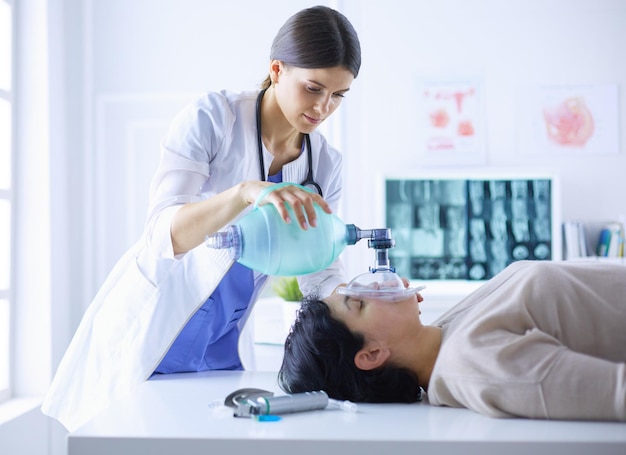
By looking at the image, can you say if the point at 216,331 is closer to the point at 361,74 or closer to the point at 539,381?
the point at 539,381

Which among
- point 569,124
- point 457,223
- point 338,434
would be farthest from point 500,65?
point 338,434

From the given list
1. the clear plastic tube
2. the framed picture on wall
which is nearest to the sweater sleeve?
the clear plastic tube

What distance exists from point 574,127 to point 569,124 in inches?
1.3

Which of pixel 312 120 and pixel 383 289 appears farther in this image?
pixel 312 120

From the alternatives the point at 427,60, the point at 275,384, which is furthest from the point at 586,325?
the point at 427,60

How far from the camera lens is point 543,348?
1.13 meters

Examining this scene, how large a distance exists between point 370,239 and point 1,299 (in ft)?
7.52

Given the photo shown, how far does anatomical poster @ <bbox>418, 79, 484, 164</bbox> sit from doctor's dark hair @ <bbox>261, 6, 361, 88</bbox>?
7.56 feet

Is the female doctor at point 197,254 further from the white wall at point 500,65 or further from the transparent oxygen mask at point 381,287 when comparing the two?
the white wall at point 500,65

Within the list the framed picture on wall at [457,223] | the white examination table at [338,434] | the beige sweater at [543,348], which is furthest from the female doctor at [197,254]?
the framed picture on wall at [457,223]

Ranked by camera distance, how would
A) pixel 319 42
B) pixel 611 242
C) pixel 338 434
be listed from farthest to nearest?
pixel 611 242 → pixel 319 42 → pixel 338 434

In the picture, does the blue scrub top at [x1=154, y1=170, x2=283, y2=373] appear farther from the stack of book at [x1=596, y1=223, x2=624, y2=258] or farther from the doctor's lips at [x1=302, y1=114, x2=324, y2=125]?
the stack of book at [x1=596, y1=223, x2=624, y2=258]

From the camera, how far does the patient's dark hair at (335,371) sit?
53.8 inches

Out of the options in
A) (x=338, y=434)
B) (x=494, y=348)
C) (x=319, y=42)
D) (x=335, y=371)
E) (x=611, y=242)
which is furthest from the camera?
(x=611, y=242)
